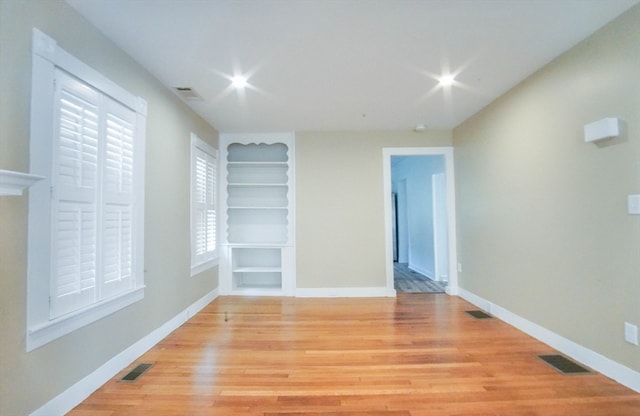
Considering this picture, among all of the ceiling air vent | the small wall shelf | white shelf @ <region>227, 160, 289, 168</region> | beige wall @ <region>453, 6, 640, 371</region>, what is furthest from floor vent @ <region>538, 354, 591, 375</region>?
the ceiling air vent

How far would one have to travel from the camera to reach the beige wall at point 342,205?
4363 millimetres

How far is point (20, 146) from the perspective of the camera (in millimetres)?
1497

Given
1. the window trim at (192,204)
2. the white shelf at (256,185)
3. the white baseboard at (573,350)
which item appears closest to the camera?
the white baseboard at (573,350)

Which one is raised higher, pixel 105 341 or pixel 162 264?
pixel 162 264

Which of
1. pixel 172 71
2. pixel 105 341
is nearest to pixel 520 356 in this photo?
pixel 105 341

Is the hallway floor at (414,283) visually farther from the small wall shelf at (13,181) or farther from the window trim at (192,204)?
the small wall shelf at (13,181)

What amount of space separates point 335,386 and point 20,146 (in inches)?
92.3

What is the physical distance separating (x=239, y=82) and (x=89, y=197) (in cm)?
164

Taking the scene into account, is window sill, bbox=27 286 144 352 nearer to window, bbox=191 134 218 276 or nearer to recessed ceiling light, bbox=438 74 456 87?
window, bbox=191 134 218 276

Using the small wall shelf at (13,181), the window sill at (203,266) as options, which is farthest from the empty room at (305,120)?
the window sill at (203,266)

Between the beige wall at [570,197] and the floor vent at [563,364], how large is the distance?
184mm

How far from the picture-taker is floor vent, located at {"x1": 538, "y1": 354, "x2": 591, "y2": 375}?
2.17 meters

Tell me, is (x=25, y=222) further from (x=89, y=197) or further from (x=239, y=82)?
(x=239, y=82)

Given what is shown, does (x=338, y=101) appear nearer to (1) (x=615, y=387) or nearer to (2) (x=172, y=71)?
(2) (x=172, y=71)
